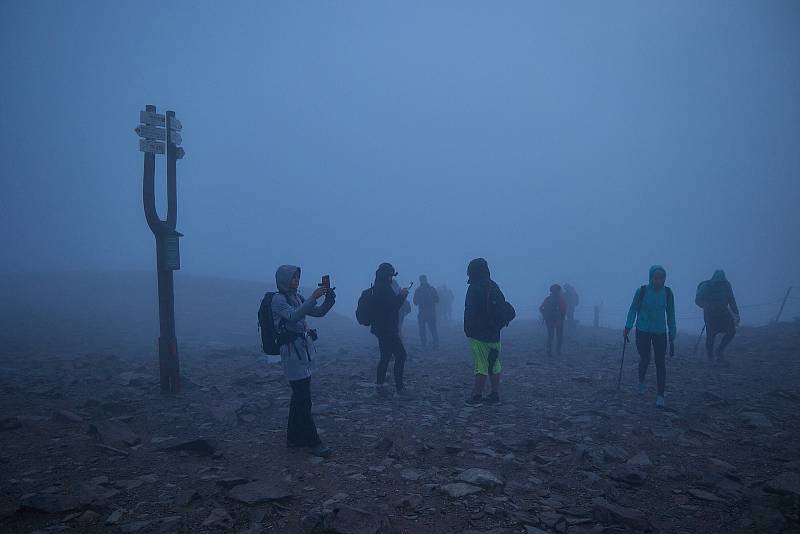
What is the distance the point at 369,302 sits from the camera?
928 cm

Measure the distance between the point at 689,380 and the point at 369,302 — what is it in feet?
26.8

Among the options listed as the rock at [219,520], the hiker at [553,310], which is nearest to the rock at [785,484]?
the rock at [219,520]

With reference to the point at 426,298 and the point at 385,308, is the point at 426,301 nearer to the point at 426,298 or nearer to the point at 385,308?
the point at 426,298

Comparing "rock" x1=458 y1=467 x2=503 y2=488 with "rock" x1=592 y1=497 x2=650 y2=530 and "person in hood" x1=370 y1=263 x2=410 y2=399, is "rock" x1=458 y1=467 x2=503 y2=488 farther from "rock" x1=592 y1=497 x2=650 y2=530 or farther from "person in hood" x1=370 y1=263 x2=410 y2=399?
"person in hood" x1=370 y1=263 x2=410 y2=399

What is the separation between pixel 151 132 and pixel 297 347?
618 cm

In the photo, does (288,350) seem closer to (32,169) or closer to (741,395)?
(741,395)

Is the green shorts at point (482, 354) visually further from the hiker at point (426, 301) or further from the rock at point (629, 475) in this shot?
the hiker at point (426, 301)

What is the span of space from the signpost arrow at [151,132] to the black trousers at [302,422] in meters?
6.33

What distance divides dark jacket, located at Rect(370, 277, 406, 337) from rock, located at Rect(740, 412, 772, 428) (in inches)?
253

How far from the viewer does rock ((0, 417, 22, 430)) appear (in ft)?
21.9

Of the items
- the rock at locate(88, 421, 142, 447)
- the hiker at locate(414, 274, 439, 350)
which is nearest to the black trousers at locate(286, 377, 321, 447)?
the rock at locate(88, 421, 142, 447)

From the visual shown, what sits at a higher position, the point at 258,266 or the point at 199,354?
the point at 258,266

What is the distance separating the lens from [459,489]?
4863mm

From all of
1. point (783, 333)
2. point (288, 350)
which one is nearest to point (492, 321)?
point (288, 350)
